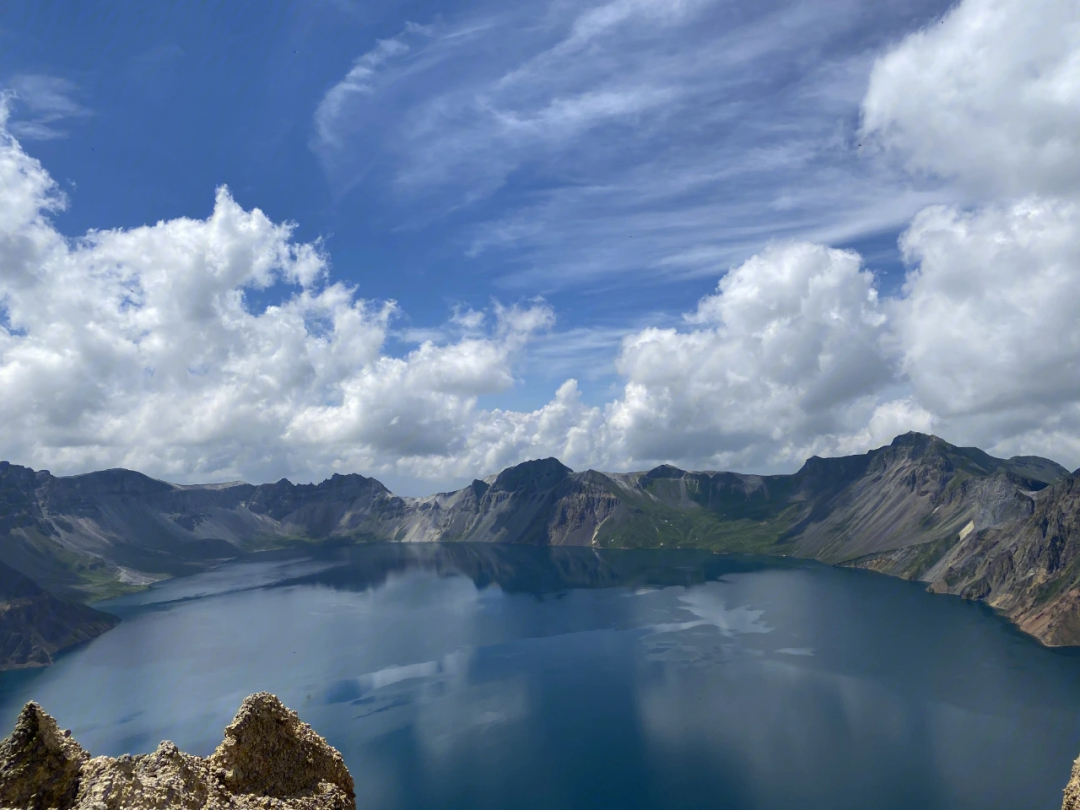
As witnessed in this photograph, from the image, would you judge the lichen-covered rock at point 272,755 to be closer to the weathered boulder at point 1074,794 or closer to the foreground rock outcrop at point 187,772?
the foreground rock outcrop at point 187,772

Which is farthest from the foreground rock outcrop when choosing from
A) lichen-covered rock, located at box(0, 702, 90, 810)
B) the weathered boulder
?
the weathered boulder

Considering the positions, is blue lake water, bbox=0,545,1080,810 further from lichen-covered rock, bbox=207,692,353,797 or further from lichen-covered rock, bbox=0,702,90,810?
lichen-covered rock, bbox=0,702,90,810

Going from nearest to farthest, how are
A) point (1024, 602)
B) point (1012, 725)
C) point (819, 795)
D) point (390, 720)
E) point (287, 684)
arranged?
1. point (819, 795)
2. point (1012, 725)
3. point (390, 720)
4. point (287, 684)
5. point (1024, 602)

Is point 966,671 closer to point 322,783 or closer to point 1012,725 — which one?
point 1012,725

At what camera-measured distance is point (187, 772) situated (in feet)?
69.1

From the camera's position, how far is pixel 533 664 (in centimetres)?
16825

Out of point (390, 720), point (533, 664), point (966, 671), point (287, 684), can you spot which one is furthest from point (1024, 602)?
point (287, 684)

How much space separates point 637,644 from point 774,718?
217 ft

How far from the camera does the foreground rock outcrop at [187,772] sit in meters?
19.4

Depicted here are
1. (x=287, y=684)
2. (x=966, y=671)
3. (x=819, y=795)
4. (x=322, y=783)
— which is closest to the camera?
(x=322, y=783)

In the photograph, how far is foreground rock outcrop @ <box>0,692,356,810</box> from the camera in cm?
1941

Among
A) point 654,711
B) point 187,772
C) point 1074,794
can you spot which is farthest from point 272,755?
point 654,711

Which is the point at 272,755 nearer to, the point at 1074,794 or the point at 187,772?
the point at 187,772

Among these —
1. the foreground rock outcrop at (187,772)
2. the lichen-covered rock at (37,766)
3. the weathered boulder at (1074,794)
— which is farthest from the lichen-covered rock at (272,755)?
the weathered boulder at (1074,794)
